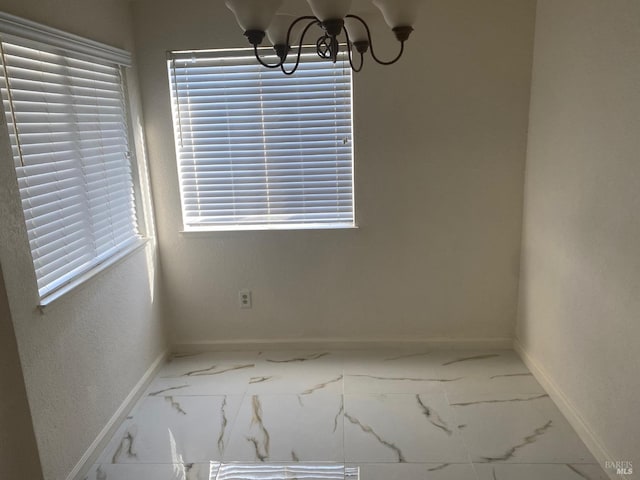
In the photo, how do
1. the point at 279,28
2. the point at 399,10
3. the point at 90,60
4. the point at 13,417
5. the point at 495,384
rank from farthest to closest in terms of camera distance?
1. the point at 495,384
2. the point at 90,60
3. the point at 13,417
4. the point at 279,28
5. the point at 399,10

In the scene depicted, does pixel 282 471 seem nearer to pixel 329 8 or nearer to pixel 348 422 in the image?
pixel 348 422

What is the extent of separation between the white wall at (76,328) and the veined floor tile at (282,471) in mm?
665

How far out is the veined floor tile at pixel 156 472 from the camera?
6.70 ft

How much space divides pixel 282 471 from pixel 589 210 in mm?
1738

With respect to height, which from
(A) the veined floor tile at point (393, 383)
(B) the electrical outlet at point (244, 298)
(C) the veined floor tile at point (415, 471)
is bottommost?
(C) the veined floor tile at point (415, 471)

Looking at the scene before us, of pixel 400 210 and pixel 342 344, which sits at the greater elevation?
pixel 400 210

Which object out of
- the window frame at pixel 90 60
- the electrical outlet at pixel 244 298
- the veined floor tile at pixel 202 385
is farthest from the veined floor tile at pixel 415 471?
the window frame at pixel 90 60

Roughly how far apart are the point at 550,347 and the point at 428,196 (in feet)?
3.47

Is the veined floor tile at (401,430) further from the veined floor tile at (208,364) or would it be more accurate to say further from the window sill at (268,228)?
the window sill at (268,228)

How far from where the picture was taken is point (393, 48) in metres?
2.66

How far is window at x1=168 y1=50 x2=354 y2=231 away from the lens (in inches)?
109

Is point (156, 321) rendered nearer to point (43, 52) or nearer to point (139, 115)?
point (139, 115)

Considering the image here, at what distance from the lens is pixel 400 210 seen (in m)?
2.87

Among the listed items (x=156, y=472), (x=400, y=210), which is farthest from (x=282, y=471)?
(x=400, y=210)
